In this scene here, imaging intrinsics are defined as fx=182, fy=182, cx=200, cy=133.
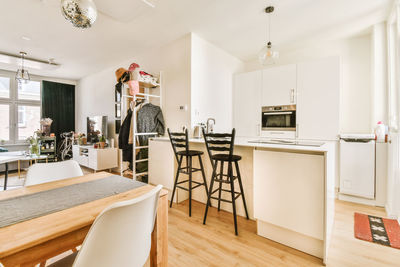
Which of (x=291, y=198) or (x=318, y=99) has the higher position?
(x=318, y=99)

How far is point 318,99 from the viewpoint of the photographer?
3.07 meters

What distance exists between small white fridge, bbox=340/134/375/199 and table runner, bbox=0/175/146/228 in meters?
3.04

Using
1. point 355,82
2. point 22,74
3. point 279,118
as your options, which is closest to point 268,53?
point 279,118

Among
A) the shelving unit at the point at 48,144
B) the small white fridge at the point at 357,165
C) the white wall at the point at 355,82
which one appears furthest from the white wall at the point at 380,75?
the shelving unit at the point at 48,144

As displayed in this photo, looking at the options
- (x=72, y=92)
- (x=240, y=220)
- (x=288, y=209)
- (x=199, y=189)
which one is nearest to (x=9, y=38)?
(x=72, y=92)

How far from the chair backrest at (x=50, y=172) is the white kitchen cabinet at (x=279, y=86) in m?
3.32

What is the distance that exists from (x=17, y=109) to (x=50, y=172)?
17.4 feet

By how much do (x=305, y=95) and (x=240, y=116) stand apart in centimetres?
129

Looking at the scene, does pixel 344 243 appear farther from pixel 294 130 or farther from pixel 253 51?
pixel 253 51

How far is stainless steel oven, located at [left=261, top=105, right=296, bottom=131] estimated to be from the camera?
3367 mm

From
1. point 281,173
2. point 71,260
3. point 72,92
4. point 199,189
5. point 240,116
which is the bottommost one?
point 199,189

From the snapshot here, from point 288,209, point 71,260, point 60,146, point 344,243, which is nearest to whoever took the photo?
point 71,260

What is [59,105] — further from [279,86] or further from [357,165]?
[357,165]

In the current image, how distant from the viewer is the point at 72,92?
595cm
